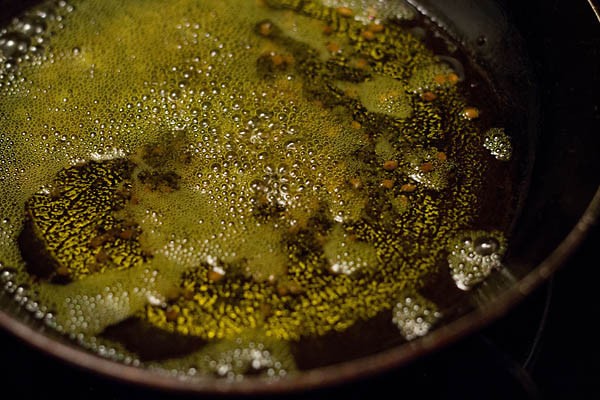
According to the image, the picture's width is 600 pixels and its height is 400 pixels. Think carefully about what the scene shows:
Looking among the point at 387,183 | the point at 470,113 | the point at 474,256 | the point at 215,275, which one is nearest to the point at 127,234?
the point at 215,275

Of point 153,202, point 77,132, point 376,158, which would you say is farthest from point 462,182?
point 77,132

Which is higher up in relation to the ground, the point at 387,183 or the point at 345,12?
the point at 345,12

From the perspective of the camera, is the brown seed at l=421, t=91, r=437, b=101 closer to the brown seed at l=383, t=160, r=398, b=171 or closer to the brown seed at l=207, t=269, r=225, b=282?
the brown seed at l=383, t=160, r=398, b=171

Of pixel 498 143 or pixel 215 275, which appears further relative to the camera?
pixel 498 143

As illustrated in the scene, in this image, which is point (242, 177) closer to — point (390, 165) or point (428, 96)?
point (390, 165)

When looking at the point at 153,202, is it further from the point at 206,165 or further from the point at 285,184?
the point at 285,184

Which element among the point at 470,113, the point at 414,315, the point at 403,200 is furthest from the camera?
the point at 470,113

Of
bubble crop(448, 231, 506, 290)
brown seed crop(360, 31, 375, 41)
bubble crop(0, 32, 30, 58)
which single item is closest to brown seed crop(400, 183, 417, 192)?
bubble crop(448, 231, 506, 290)
